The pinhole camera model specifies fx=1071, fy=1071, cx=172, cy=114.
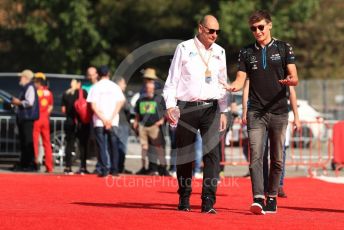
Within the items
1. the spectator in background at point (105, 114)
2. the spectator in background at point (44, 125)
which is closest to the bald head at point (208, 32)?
the spectator in background at point (105, 114)

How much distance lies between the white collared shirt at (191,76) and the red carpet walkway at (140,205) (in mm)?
1266

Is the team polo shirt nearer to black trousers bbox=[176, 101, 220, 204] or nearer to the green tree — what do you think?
black trousers bbox=[176, 101, 220, 204]

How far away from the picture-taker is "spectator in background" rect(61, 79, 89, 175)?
1966 cm

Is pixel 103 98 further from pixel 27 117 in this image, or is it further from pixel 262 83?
pixel 262 83

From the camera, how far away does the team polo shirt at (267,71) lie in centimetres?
1159

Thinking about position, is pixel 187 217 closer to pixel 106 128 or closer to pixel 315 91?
pixel 106 128

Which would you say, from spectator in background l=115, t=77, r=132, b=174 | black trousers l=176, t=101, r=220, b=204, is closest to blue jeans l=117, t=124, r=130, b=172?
spectator in background l=115, t=77, r=132, b=174

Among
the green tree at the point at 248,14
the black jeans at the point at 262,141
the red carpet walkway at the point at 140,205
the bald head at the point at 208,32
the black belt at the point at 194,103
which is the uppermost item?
the green tree at the point at 248,14

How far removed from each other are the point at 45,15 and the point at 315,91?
11064 millimetres

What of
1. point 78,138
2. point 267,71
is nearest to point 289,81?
point 267,71

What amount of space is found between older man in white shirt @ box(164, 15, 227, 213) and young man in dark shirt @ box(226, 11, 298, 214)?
10.4 inches

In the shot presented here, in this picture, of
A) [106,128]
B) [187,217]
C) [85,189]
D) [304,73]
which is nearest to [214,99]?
[187,217]

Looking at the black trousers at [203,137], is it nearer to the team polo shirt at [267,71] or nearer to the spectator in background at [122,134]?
the team polo shirt at [267,71]

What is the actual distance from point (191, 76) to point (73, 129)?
8.58 meters
